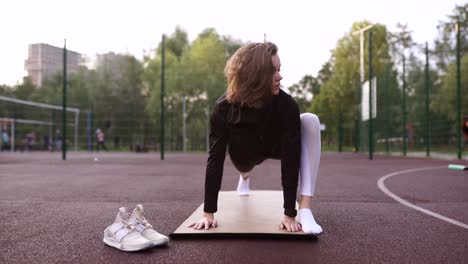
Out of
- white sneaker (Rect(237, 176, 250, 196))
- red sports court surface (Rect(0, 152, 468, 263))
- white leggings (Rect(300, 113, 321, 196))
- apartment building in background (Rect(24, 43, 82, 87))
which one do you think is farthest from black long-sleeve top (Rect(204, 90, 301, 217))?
apartment building in background (Rect(24, 43, 82, 87))

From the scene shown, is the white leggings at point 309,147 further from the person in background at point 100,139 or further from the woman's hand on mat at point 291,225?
the person in background at point 100,139

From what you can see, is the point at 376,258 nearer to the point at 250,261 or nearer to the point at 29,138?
the point at 250,261

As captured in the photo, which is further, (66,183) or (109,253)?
(66,183)

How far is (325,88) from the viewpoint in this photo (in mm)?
28250

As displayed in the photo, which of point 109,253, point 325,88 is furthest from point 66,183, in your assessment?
point 325,88

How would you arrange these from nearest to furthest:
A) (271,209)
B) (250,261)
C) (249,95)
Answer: (250,261) < (249,95) < (271,209)

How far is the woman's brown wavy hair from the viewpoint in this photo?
220cm

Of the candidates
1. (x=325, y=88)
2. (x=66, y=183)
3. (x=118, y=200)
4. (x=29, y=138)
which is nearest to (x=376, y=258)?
(x=118, y=200)

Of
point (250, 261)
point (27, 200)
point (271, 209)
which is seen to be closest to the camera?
point (250, 261)

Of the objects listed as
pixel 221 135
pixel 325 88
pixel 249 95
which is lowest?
pixel 221 135

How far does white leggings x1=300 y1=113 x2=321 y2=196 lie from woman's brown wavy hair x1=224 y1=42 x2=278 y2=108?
28cm

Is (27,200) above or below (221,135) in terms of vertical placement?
below

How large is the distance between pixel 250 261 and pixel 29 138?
24.1m

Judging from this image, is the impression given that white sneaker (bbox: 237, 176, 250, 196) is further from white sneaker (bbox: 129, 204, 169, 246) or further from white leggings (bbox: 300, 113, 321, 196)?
white sneaker (bbox: 129, 204, 169, 246)
